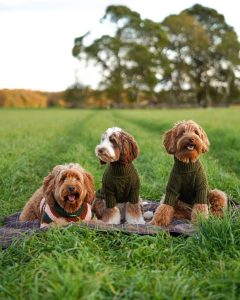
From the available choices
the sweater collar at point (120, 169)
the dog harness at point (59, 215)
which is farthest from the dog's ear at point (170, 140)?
the dog harness at point (59, 215)

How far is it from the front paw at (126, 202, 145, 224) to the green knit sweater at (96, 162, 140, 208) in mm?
71

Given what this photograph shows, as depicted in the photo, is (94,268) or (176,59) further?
(176,59)

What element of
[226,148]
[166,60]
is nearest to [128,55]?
[166,60]

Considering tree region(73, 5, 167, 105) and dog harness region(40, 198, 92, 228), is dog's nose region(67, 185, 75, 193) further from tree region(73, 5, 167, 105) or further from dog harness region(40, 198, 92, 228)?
tree region(73, 5, 167, 105)

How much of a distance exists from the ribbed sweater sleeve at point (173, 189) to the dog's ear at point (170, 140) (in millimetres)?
356

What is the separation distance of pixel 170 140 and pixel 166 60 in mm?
65769

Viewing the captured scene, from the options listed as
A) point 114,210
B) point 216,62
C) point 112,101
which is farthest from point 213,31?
point 114,210

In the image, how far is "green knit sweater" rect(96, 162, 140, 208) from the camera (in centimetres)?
669

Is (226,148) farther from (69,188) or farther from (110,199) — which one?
(69,188)

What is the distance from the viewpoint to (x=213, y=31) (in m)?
73.6

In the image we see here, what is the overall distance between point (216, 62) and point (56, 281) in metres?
69.6

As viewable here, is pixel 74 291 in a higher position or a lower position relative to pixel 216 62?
lower

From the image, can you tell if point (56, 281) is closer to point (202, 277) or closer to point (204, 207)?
point (202, 277)

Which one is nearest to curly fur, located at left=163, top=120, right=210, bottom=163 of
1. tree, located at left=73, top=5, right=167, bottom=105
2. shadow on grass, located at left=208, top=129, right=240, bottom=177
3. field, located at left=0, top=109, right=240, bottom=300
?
field, located at left=0, top=109, right=240, bottom=300
